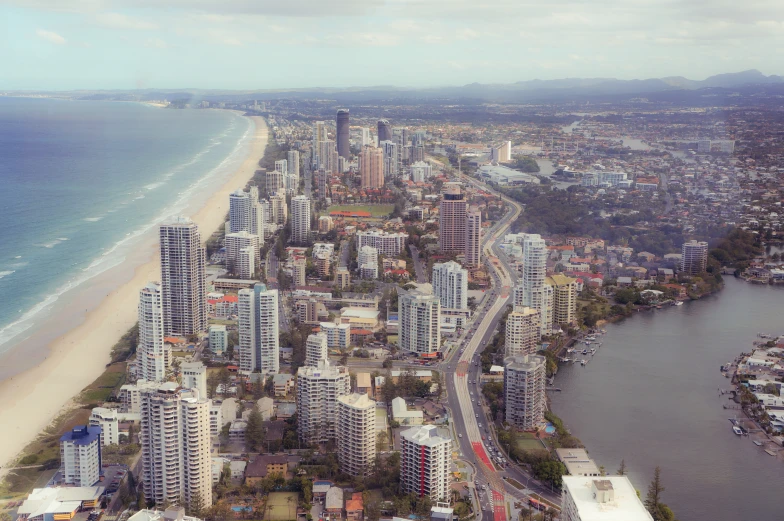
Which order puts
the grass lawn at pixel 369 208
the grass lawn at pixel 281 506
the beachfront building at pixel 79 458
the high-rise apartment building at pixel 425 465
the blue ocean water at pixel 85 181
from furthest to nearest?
the grass lawn at pixel 369 208
the blue ocean water at pixel 85 181
the beachfront building at pixel 79 458
the high-rise apartment building at pixel 425 465
the grass lawn at pixel 281 506

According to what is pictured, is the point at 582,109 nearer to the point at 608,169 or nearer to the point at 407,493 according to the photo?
the point at 608,169

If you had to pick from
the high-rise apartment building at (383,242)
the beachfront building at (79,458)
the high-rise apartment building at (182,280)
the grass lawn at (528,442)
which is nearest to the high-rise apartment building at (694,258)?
the high-rise apartment building at (383,242)

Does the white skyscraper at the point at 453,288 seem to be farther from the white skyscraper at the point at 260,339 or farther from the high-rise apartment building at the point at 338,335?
the white skyscraper at the point at 260,339

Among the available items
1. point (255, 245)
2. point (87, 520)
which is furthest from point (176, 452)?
point (255, 245)

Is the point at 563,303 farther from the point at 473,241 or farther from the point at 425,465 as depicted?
the point at 425,465

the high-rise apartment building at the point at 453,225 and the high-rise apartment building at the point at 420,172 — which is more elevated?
the high-rise apartment building at the point at 420,172

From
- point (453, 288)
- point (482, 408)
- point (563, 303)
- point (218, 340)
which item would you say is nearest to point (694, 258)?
point (563, 303)
